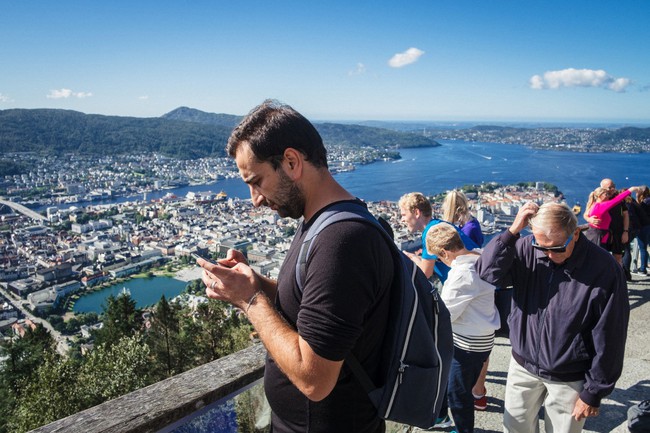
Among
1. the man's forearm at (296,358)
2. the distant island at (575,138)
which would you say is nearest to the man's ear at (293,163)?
the man's forearm at (296,358)

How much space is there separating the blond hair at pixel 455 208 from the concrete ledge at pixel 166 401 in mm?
1863

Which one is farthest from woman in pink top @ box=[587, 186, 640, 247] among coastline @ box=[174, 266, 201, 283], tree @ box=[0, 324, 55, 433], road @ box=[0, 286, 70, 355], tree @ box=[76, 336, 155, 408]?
coastline @ box=[174, 266, 201, 283]

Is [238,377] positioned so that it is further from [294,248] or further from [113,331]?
[113,331]

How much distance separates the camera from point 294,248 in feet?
3.09

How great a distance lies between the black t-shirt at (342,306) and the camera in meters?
0.78

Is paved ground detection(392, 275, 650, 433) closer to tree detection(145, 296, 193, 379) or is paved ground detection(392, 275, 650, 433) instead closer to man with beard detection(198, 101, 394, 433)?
man with beard detection(198, 101, 394, 433)

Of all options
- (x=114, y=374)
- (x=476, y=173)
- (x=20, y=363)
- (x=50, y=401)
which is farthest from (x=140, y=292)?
(x=476, y=173)

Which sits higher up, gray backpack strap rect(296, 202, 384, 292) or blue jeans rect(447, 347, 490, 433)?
gray backpack strap rect(296, 202, 384, 292)

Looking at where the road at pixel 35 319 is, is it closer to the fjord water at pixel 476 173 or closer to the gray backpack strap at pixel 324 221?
the gray backpack strap at pixel 324 221

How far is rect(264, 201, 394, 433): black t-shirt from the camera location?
0.78 m

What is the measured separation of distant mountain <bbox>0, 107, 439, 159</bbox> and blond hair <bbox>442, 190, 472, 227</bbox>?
3157 inches

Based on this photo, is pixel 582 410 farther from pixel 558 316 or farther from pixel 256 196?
pixel 256 196

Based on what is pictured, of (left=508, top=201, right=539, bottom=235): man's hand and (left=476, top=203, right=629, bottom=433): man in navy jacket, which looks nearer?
(left=476, top=203, right=629, bottom=433): man in navy jacket

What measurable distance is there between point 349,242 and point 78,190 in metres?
74.9
